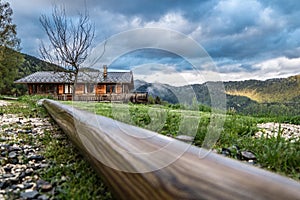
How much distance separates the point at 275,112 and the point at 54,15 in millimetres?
23379

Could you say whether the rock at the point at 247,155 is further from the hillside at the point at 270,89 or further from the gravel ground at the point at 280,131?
the hillside at the point at 270,89

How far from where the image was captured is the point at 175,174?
855mm

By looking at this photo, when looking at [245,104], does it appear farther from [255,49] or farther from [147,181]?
[255,49]

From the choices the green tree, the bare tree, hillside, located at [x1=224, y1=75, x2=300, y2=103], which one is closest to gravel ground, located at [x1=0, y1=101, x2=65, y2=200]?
hillside, located at [x1=224, y1=75, x2=300, y2=103]

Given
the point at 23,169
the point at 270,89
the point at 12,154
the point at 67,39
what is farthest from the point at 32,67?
the point at 23,169

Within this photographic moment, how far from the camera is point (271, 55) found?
13.8 metres

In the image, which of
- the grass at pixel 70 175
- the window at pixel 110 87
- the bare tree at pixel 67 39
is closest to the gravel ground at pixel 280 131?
the grass at pixel 70 175

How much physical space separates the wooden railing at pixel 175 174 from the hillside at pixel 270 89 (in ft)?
23.7

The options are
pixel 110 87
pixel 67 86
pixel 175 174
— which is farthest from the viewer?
pixel 67 86

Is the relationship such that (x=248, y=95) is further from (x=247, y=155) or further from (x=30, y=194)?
(x=30, y=194)

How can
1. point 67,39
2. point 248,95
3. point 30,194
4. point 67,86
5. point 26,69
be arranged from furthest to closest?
point 26,69 < point 67,86 < point 67,39 < point 248,95 < point 30,194

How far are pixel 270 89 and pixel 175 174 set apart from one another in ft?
38.2

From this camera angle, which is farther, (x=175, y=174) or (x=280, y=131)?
(x=280, y=131)

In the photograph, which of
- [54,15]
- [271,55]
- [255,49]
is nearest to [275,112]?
[271,55]
